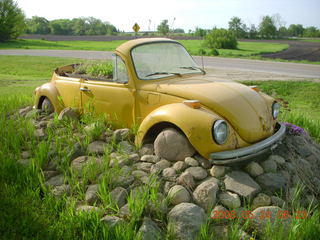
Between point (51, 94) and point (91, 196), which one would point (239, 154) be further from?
point (51, 94)

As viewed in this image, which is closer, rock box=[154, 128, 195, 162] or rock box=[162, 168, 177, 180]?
rock box=[162, 168, 177, 180]

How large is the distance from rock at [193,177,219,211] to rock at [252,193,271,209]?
0.41 m

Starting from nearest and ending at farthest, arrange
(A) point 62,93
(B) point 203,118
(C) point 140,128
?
(B) point 203,118, (C) point 140,128, (A) point 62,93

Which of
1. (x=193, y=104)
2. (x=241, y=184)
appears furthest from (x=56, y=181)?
(x=241, y=184)

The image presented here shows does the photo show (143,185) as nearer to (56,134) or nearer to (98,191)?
(98,191)

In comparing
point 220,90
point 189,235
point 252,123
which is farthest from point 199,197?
point 220,90

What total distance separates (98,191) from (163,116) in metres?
1.16

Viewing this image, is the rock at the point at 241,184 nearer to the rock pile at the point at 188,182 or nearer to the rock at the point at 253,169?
the rock pile at the point at 188,182

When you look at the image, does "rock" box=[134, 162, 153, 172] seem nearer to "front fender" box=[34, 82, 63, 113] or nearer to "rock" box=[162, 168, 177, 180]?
"rock" box=[162, 168, 177, 180]

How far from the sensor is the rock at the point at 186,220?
2891mm

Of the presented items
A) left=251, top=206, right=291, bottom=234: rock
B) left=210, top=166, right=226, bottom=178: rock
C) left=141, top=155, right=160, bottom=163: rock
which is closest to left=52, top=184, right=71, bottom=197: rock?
left=141, top=155, right=160, bottom=163: rock

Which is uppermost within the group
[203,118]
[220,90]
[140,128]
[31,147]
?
[220,90]

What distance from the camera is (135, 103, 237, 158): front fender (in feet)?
11.6

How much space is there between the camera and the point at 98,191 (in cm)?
340
